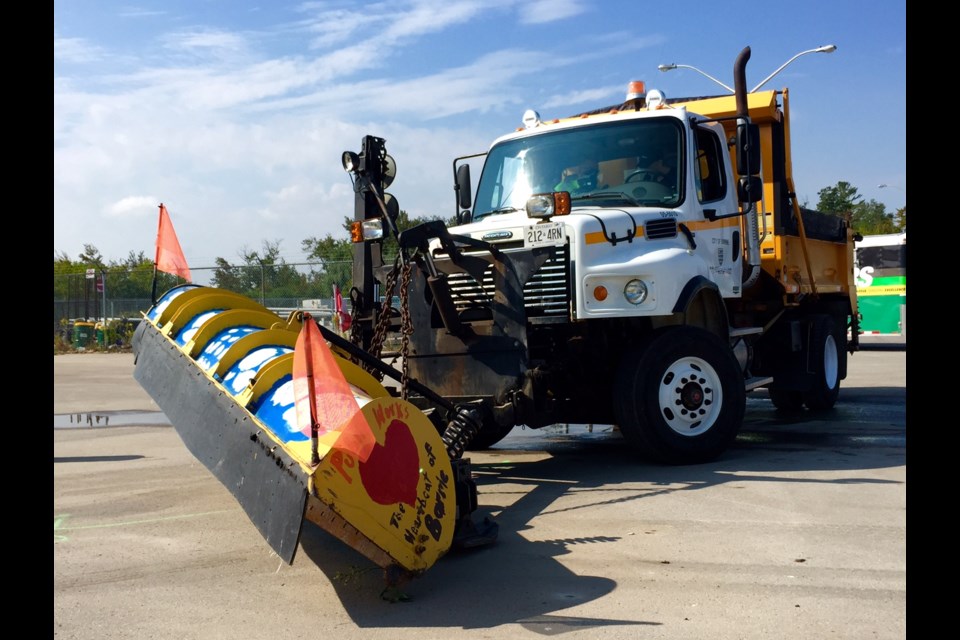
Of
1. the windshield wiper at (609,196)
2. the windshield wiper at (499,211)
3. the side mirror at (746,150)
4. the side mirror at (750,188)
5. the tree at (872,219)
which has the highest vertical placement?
the tree at (872,219)

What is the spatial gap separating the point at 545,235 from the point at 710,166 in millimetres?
2142

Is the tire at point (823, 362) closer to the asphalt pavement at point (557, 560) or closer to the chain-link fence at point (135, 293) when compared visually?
the asphalt pavement at point (557, 560)

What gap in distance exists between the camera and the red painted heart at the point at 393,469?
4066 millimetres

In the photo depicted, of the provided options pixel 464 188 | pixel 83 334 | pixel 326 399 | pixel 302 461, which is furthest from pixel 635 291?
pixel 83 334

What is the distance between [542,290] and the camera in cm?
711

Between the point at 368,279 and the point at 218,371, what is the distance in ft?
8.73

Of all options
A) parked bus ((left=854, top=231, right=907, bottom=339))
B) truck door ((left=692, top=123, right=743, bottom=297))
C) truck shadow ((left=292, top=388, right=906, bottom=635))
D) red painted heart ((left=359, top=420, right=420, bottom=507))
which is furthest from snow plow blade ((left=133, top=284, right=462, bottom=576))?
parked bus ((left=854, top=231, right=907, bottom=339))

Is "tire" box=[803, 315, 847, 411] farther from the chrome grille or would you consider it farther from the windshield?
the chrome grille

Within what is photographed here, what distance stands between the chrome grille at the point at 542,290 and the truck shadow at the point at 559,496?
1.34 meters

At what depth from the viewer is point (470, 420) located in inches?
240

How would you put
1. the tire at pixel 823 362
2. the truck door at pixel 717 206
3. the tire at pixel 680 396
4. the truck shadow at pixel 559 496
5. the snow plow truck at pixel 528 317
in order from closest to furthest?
the truck shadow at pixel 559 496
the snow plow truck at pixel 528 317
the tire at pixel 680 396
the truck door at pixel 717 206
the tire at pixel 823 362

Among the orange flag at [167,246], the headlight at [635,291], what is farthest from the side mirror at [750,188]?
the orange flag at [167,246]

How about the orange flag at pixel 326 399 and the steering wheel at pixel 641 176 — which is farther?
the steering wheel at pixel 641 176

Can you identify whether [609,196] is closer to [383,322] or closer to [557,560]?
[383,322]
